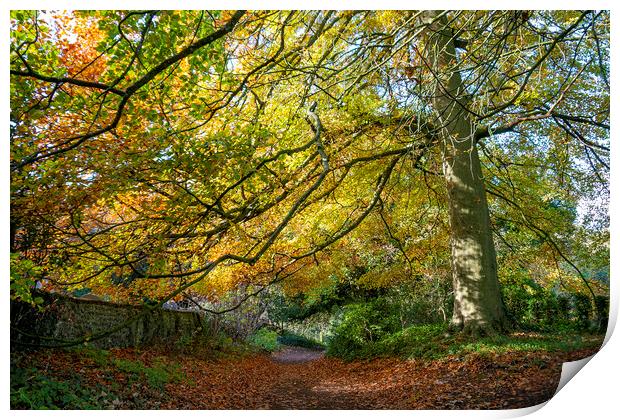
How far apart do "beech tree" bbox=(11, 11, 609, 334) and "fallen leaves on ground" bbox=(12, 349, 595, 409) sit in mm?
501

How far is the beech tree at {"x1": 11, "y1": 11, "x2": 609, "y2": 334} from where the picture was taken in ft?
8.36

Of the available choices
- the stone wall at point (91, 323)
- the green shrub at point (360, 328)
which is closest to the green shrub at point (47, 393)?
the stone wall at point (91, 323)

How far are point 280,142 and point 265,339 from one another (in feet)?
6.93

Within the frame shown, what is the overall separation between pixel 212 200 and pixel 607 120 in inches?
122

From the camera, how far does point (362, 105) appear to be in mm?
3871

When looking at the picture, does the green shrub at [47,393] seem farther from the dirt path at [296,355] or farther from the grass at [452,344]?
the grass at [452,344]

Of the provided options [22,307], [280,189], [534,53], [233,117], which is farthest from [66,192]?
[534,53]

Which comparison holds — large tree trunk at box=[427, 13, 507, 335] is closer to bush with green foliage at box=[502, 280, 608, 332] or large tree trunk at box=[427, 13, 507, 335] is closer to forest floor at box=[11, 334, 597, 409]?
bush with green foliage at box=[502, 280, 608, 332]

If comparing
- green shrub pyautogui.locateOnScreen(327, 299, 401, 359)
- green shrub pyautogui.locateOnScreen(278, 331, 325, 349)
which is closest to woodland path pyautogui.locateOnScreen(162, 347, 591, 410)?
green shrub pyautogui.locateOnScreen(327, 299, 401, 359)

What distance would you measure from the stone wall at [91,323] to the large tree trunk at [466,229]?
8.17 ft

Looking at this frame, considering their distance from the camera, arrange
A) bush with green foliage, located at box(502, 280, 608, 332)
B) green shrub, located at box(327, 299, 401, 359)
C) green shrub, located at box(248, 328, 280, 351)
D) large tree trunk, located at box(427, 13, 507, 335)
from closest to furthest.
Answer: bush with green foliage, located at box(502, 280, 608, 332), large tree trunk, located at box(427, 13, 507, 335), green shrub, located at box(327, 299, 401, 359), green shrub, located at box(248, 328, 280, 351)

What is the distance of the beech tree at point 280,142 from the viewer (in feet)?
8.36

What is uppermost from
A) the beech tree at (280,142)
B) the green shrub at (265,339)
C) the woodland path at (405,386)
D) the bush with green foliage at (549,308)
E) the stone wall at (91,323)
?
the beech tree at (280,142)

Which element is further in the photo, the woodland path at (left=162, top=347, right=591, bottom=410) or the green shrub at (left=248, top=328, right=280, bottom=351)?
the green shrub at (left=248, top=328, right=280, bottom=351)
